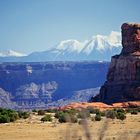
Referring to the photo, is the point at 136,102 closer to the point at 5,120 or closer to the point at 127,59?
the point at 127,59

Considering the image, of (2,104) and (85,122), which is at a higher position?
(85,122)

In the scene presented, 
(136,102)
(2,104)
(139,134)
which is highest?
(139,134)

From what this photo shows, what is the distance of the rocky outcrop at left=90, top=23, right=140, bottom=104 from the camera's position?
90.7 meters

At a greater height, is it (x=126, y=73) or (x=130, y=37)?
(x=130, y=37)

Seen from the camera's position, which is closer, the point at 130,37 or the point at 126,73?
the point at 126,73

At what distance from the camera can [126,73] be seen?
3748 inches

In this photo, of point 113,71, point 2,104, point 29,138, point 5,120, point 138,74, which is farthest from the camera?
point 2,104

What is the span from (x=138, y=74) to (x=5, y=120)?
181ft

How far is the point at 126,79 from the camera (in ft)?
310

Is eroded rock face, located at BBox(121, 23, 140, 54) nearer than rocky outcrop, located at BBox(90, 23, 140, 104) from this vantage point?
No

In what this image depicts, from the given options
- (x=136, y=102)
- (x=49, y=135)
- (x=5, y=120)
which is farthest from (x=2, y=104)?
(x=49, y=135)

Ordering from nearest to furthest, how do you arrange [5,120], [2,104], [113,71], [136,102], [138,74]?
[5,120], [136,102], [138,74], [113,71], [2,104]

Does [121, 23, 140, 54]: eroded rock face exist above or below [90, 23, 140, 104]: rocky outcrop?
above

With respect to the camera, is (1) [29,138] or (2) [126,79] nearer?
(1) [29,138]
